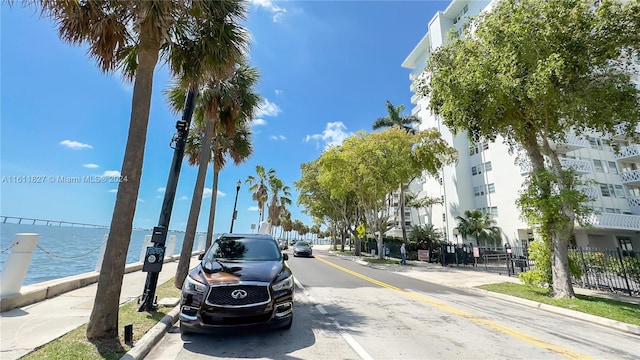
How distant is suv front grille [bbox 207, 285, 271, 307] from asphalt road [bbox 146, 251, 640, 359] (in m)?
0.69

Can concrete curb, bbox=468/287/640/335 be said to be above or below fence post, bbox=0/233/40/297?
below

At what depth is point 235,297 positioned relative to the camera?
4.81 meters

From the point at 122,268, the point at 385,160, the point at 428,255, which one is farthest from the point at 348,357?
the point at 428,255

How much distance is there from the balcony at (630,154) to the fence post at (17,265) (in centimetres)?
4262

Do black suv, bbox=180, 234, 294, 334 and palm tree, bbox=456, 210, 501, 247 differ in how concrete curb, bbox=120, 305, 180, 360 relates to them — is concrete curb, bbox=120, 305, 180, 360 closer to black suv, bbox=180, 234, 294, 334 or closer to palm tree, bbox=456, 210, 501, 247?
black suv, bbox=180, 234, 294, 334

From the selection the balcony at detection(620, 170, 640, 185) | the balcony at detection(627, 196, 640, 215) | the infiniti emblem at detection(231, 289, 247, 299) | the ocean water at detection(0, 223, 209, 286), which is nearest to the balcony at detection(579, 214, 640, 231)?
the balcony at detection(627, 196, 640, 215)

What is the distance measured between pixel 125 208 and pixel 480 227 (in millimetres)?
35904

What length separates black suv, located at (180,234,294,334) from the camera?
4.74m

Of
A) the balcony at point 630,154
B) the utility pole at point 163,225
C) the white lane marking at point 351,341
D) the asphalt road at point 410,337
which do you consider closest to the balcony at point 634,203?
the balcony at point 630,154

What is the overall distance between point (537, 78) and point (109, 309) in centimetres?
1269

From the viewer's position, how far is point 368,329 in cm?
594

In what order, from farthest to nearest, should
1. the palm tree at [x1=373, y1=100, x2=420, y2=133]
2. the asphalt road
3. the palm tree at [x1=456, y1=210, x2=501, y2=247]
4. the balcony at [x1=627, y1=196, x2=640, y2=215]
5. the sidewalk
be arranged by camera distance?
the palm tree at [x1=373, y1=100, x2=420, y2=133], the palm tree at [x1=456, y1=210, x2=501, y2=247], the balcony at [x1=627, y1=196, x2=640, y2=215], the asphalt road, the sidewalk

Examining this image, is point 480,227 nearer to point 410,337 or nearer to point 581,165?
point 581,165

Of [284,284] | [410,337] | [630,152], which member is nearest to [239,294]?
[284,284]
